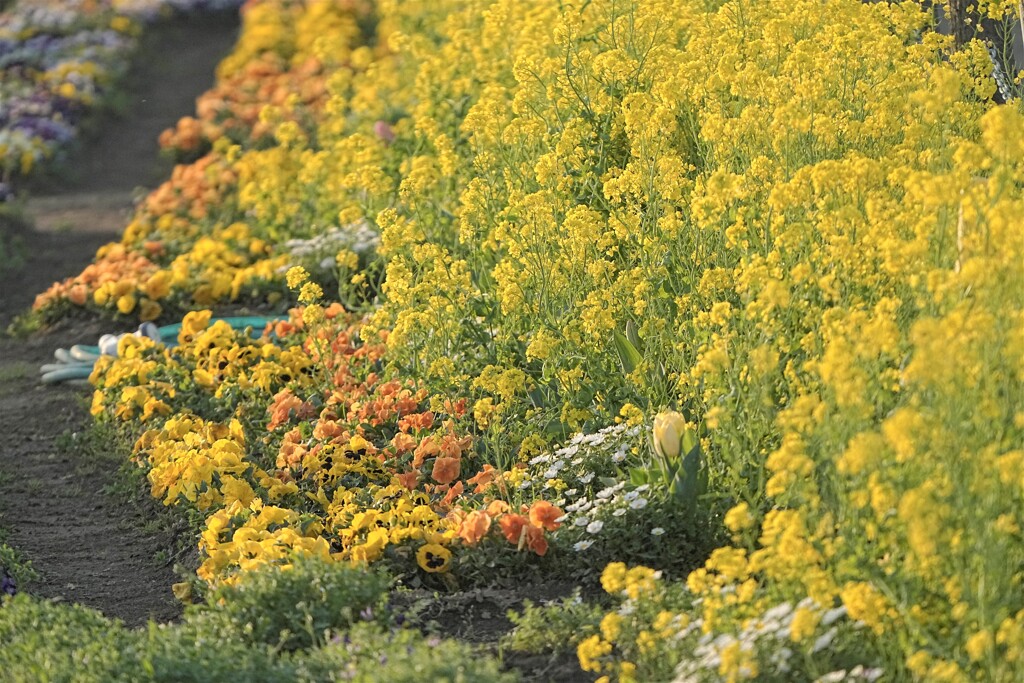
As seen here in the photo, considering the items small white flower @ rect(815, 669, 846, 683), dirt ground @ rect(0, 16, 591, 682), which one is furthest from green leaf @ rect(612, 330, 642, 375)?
small white flower @ rect(815, 669, 846, 683)

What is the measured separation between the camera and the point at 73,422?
6.98 meters

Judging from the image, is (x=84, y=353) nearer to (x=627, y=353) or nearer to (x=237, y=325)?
(x=237, y=325)

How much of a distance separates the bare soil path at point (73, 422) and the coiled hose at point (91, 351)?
0.09m

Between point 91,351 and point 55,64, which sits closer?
point 91,351

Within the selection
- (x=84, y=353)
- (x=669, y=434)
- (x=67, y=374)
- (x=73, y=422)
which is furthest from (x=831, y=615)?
(x=84, y=353)

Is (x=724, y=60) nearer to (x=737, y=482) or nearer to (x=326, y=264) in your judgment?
(x=737, y=482)

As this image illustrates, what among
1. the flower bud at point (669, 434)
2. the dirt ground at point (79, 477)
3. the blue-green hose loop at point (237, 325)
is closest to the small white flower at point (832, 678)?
the dirt ground at point (79, 477)

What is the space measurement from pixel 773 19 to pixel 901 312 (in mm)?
2095

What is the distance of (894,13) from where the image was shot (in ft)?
20.4

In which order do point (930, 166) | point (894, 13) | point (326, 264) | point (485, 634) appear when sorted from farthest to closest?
point (326, 264) → point (894, 13) → point (930, 166) → point (485, 634)

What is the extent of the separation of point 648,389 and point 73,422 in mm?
2982

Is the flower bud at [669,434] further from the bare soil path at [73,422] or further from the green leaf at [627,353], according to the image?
the bare soil path at [73,422]

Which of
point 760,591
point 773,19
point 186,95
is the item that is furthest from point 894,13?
point 186,95

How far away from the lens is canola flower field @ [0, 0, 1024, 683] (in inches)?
149
